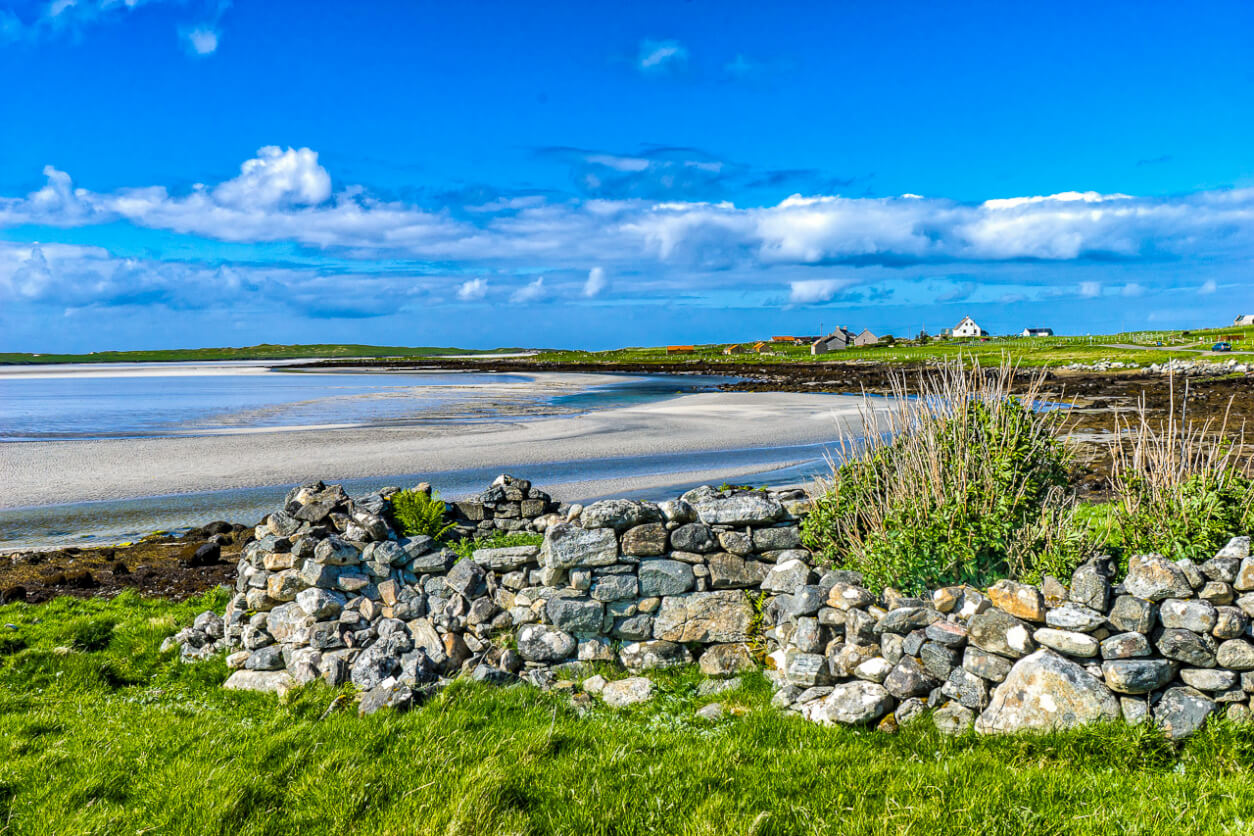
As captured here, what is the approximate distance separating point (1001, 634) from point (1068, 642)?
52 cm

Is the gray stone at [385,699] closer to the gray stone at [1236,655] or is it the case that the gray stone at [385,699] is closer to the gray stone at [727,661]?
the gray stone at [727,661]

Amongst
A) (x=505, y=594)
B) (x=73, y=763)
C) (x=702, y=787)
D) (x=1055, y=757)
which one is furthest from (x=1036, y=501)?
(x=73, y=763)

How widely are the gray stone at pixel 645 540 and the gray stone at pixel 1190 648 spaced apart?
5.08m

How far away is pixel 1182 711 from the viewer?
6250 mm

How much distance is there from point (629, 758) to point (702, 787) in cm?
75

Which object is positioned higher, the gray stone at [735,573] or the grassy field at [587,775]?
the gray stone at [735,573]

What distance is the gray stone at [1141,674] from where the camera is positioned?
6320 mm

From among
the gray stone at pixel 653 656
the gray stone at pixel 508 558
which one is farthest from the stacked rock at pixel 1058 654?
the gray stone at pixel 508 558

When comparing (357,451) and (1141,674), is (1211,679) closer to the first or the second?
(1141,674)

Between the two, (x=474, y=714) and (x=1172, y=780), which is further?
(x=474, y=714)

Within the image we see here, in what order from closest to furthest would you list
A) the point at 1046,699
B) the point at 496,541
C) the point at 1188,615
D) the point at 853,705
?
the point at 1188,615 < the point at 1046,699 < the point at 853,705 < the point at 496,541

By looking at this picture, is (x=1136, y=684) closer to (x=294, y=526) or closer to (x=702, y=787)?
(x=702, y=787)

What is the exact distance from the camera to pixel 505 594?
9953 mm

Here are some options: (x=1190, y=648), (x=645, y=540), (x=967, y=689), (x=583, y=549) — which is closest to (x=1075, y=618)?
(x=1190, y=648)
